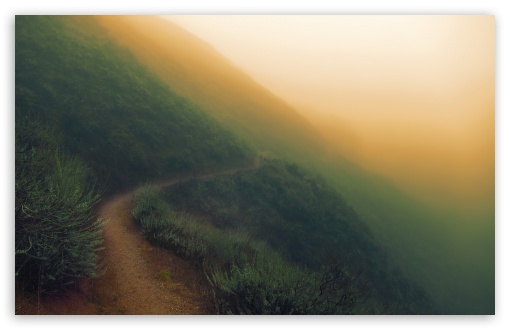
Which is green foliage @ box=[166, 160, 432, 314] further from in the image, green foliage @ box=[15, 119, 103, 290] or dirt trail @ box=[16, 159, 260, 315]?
green foliage @ box=[15, 119, 103, 290]

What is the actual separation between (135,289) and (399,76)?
543cm

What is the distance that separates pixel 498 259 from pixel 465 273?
58 centimetres

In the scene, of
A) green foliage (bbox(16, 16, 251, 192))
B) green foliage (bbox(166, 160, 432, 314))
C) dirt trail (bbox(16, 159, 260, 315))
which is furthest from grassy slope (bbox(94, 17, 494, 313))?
dirt trail (bbox(16, 159, 260, 315))

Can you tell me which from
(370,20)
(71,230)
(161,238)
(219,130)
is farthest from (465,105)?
(71,230)

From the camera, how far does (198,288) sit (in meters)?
4.29

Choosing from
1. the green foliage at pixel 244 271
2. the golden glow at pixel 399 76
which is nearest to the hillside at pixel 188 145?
the green foliage at pixel 244 271

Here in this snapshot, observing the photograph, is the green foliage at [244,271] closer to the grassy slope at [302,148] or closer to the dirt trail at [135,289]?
the dirt trail at [135,289]

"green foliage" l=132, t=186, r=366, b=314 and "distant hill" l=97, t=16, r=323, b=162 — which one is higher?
"distant hill" l=97, t=16, r=323, b=162

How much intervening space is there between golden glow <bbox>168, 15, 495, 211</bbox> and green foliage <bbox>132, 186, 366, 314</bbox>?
8.00ft

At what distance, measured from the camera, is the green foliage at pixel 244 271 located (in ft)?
13.3

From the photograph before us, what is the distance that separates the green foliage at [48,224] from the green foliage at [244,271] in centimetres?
98

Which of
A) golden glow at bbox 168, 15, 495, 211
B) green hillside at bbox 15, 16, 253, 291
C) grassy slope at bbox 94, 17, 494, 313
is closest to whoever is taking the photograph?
green hillside at bbox 15, 16, 253, 291

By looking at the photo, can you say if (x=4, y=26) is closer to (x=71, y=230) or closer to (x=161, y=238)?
(x=71, y=230)

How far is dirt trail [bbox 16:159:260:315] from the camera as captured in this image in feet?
13.4
